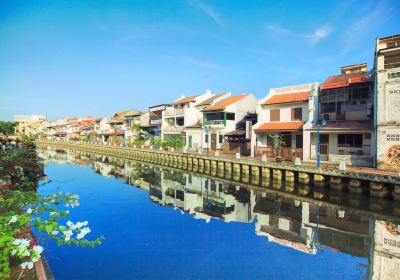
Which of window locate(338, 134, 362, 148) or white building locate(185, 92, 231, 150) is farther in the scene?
white building locate(185, 92, 231, 150)

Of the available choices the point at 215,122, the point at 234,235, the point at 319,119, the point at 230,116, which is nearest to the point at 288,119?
the point at 319,119

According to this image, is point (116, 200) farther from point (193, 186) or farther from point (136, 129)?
point (136, 129)

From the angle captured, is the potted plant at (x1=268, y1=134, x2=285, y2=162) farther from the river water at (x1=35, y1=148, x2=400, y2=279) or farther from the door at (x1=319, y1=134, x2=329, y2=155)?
the river water at (x1=35, y1=148, x2=400, y2=279)

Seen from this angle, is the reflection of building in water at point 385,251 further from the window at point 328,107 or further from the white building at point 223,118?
the white building at point 223,118

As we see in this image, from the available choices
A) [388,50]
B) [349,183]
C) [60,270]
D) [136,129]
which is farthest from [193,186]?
[136,129]

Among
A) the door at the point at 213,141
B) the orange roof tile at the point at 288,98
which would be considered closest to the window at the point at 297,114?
the orange roof tile at the point at 288,98

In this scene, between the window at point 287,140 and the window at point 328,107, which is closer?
the window at point 328,107

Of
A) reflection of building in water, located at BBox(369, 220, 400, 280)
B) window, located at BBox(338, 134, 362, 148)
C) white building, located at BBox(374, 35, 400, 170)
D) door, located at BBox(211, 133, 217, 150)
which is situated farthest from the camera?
door, located at BBox(211, 133, 217, 150)

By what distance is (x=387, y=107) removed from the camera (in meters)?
21.8

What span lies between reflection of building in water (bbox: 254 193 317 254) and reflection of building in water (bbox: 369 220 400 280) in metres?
2.32

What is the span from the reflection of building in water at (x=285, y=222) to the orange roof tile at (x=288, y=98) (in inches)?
539

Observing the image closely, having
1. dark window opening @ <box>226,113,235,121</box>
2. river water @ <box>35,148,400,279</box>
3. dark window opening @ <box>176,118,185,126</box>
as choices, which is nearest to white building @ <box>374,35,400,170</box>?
river water @ <box>35,148,400,279</box>

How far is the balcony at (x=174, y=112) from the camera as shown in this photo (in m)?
52.6

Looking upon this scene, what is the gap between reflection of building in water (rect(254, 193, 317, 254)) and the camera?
513 inches
